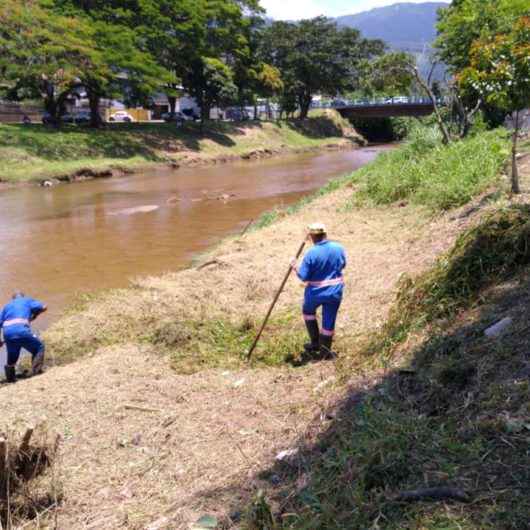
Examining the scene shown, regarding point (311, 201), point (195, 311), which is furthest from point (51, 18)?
point (195, 311)

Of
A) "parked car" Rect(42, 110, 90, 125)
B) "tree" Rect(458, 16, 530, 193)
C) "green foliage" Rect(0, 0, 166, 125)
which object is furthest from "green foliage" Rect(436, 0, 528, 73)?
"parked car" Rect(42, 110, 90, 125)

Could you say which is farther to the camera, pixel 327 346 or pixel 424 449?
pixel 327 346

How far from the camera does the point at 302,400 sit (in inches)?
221

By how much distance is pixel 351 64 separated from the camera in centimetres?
5534

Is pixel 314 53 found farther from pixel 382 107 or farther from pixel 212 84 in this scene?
pixel 212 84

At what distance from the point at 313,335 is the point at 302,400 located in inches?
47.4

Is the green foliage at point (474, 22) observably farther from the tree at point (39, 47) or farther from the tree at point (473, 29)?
the tree at point (39, 47)

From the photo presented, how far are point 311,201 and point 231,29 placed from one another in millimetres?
32184

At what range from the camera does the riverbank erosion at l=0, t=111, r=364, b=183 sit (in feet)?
95.5

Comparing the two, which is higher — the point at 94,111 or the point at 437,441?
the point at 94,111

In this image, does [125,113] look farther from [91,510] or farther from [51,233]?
[91,510]

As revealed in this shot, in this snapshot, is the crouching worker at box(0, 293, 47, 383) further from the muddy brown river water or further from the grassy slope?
the grassy slope

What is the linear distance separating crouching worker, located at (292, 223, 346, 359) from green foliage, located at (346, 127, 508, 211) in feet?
17.7

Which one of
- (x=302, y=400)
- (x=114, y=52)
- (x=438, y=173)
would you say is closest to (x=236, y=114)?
(x=114, y=52)
